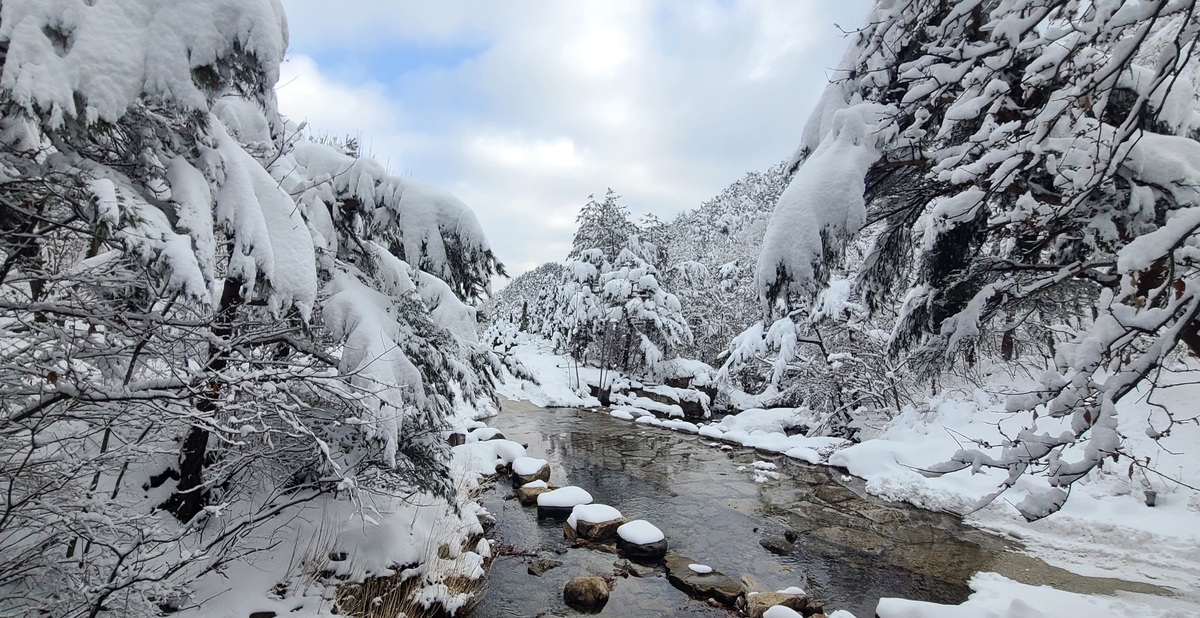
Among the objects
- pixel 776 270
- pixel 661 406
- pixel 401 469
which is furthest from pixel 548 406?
pixel 776 270

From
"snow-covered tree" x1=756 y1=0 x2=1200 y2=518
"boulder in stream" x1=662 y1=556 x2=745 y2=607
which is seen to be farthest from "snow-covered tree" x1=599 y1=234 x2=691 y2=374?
"snow-covered tree" x1=756 y1=0 x2=1200 y2=518

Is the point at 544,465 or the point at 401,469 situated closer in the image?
the point at 401,469

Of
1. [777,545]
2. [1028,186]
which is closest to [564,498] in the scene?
[777,545]

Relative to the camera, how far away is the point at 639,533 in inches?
282

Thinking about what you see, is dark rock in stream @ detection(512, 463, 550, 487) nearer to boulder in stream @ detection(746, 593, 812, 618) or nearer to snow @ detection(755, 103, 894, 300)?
boulder in stream @ detection(746, 593, 812, 618)

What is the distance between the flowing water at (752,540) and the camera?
5930 millimetres

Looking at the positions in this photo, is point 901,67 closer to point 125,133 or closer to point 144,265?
point 144,265

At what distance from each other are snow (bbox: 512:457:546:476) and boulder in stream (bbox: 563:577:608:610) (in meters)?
4.04

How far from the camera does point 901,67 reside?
3.36 metres

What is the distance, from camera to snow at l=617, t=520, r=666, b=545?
705cm

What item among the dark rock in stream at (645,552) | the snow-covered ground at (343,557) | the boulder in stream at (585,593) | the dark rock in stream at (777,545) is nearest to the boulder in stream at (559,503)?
the dark rock in stream at (645,552)

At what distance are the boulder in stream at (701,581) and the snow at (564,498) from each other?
80.0 inches

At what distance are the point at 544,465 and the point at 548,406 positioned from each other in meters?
9.98

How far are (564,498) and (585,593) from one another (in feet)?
9.03
